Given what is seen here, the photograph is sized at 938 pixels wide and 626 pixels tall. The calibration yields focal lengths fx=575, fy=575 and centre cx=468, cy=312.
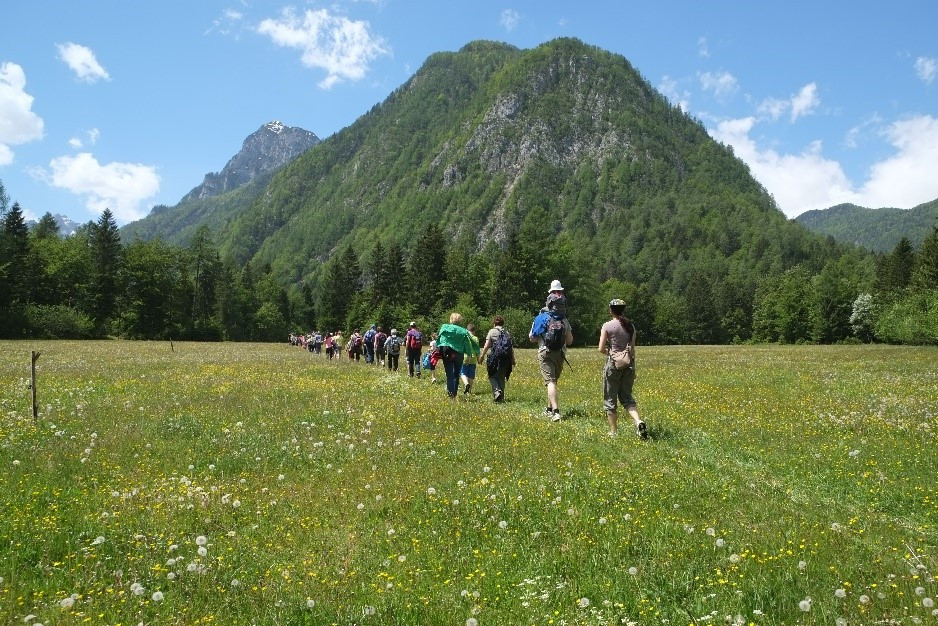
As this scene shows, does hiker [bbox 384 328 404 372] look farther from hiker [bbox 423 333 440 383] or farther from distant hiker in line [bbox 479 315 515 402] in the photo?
distant hiker in line [bbox 479 315 515 402]

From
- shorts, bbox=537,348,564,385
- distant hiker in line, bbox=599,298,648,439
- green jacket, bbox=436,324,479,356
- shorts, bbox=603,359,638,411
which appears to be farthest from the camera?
green jacket, bbox=436,324,479,356

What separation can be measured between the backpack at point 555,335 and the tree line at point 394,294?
55.7m

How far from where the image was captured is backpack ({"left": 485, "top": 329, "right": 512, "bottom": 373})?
1541 cm

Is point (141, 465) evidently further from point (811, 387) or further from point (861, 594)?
point (811, 387)

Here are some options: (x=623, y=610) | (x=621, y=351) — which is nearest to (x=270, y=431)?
(x=621, y=351)

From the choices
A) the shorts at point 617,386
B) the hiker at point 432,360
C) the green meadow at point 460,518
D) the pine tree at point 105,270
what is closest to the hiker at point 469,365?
the hiker at point 432,360

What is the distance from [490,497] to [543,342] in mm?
6692

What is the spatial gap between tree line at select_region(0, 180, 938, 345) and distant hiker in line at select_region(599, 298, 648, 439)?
5737cm

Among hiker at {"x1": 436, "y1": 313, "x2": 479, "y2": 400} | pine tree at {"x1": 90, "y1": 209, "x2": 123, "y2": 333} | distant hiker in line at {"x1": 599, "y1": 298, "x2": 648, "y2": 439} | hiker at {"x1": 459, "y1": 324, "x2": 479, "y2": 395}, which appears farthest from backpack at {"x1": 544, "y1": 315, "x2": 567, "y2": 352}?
pine tree at {"x1": 90, "y1": 209, "x2": 123, "y2": 333}

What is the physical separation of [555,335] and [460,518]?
7108 mm

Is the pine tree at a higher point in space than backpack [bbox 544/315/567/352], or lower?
higher

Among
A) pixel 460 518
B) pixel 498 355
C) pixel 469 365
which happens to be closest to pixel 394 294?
pixel 469 365

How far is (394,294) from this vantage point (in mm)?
95375

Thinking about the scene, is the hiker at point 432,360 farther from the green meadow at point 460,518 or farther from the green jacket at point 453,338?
the green meadow at point 460,518
